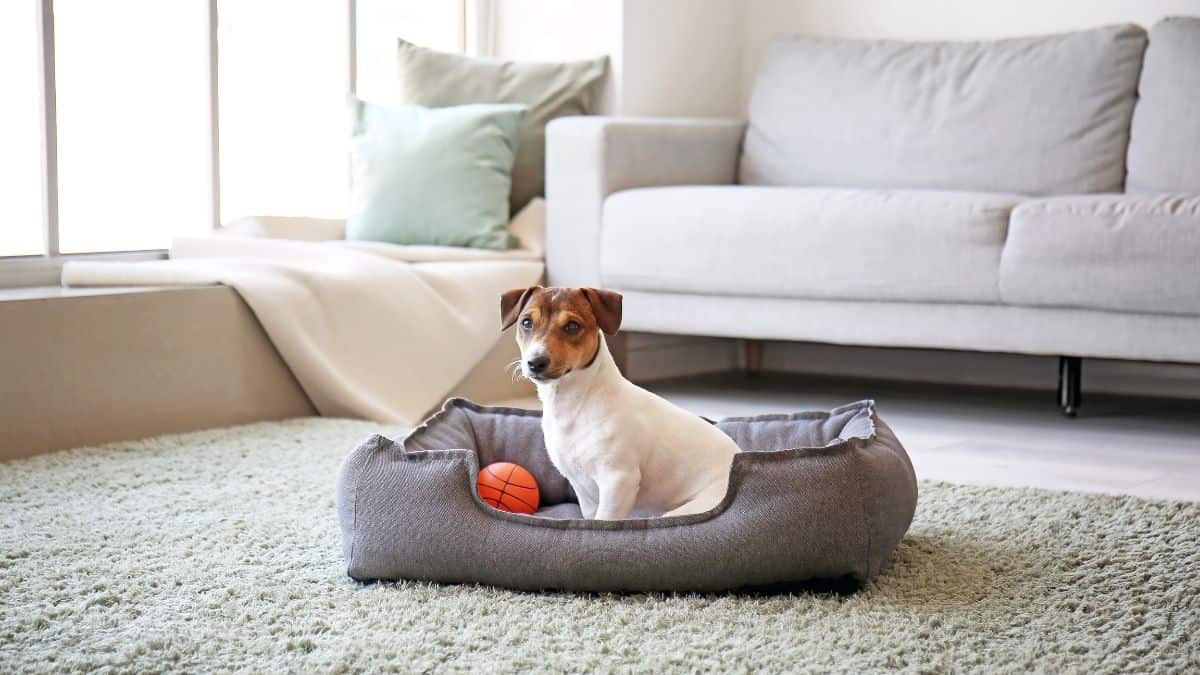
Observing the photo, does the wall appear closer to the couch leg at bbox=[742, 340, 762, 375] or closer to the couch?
the couch

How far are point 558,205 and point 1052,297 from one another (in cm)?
142

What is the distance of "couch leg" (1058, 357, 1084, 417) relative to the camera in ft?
11.8

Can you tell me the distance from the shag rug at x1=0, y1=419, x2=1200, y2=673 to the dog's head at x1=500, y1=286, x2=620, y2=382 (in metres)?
0.33

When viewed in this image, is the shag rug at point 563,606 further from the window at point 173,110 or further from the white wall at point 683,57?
the white wall at point 683,57

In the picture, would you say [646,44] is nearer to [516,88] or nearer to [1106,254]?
[516,88]

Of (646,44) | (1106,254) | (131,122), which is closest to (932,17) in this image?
(646,44)

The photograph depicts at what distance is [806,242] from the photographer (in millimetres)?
3551

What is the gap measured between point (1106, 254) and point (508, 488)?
1.62 metres

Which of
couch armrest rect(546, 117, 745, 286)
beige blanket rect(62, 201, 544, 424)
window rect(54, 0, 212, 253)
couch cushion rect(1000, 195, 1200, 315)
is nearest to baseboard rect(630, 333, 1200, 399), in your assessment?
couch armrest rect(546, 117, 745, 286)

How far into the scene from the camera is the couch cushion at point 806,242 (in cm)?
338

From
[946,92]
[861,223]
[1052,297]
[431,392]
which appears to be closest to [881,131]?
[946,92]

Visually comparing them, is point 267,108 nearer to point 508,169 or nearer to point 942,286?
point 508,169

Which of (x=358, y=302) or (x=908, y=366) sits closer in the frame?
(x=358, y=302)

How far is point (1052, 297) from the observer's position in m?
3.25
